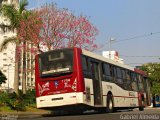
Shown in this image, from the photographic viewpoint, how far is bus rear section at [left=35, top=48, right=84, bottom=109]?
1823 cm

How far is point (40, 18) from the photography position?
35.6m

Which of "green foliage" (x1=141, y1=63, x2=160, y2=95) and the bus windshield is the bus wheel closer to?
the bus windshield

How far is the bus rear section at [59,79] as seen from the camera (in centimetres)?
1823

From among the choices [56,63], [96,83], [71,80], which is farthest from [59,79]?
[96,83]

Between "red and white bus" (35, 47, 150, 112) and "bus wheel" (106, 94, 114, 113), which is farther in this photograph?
"bus wheel" (106, 94, 114, 113)

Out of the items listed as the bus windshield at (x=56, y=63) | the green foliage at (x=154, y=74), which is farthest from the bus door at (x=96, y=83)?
the green foliage at (x=154, y=74)

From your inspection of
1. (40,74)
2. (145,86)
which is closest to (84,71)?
(40,74)

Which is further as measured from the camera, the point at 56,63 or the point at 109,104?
the point at 109,104

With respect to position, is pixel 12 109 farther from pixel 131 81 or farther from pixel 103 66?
pixel 131 81

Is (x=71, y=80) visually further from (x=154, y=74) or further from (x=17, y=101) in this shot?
(x=154, y=74)

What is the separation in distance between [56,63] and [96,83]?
254cm

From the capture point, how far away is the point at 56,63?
18672 mm

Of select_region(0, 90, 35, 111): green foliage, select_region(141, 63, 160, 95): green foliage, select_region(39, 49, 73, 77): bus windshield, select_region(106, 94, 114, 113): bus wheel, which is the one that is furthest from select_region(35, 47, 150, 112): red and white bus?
select_region(141, 63, 160, 95): green foliage

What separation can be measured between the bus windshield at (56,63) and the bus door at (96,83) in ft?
5.74
